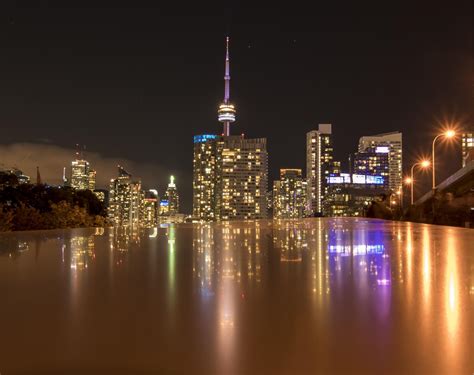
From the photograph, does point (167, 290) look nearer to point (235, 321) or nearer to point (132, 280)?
point (132, 280)

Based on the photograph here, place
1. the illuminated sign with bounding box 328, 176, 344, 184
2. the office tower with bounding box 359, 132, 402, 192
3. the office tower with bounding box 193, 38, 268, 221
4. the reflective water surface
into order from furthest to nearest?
the office tower with bounding box 193, 38, 268, 221, the office tower with bounding box 359, 132, 402, 192, the illuminated sign with bounding box 328, 176, 344, 184, the reflective water surface

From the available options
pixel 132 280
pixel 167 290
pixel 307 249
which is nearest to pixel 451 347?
pixel 167 290

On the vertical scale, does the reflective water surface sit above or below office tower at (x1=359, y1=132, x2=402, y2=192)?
below

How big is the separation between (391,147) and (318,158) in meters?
37.0

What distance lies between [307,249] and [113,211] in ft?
440

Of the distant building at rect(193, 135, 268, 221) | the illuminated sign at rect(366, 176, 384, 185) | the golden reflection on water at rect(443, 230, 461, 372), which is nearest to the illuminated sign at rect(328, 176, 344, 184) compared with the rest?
the illuminated sign at rect(366, 176, 384, 185)

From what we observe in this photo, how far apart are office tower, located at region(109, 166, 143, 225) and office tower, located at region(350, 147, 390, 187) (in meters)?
60.7

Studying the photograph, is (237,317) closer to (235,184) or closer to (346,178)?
(346,178)

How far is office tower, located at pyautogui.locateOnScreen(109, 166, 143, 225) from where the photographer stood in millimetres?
139538

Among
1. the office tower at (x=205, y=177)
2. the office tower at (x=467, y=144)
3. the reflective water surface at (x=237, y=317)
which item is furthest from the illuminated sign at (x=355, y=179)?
the reflective water surface at (x=237, y=317)

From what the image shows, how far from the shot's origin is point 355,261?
8.48 meters

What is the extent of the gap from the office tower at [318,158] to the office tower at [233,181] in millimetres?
16778

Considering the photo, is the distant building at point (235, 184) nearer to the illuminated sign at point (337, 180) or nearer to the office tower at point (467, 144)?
the illuminated sign at point (337, 180)

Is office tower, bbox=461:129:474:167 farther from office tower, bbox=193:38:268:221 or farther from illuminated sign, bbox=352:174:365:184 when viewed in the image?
office tower, bbox=193:38:268:221
